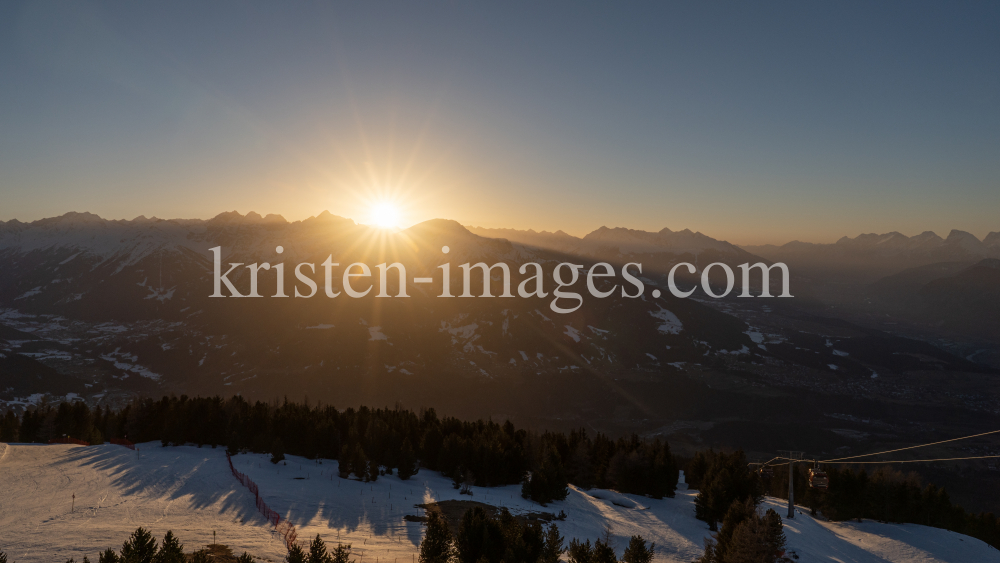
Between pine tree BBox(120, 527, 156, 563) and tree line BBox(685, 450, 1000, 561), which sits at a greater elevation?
pine tree BBox(120, 527, 156, 563)

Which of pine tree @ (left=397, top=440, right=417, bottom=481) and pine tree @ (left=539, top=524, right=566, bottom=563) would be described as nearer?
pine tree @ (left=539, top=524, right=566, bottom=563)

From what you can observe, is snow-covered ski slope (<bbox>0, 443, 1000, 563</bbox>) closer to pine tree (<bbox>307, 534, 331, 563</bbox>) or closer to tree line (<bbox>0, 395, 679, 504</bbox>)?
tree line (<bbox>0, 395, 679, 504</bbox>)

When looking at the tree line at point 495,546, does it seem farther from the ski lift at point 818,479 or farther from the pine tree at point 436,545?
the ski lift at point 818,479

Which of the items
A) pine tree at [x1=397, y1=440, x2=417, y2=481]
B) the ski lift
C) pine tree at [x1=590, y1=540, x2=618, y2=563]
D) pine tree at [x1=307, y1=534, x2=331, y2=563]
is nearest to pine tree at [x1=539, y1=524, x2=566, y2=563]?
pine tree at [x1=590, y1=540, x2=618, y2=563]

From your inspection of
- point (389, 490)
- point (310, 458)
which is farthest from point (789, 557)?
point (310, 458)

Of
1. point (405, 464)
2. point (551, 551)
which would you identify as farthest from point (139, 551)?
point (405, 464)

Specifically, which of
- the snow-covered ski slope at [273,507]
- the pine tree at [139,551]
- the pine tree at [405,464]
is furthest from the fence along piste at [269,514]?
the pine tree at [405,464]
